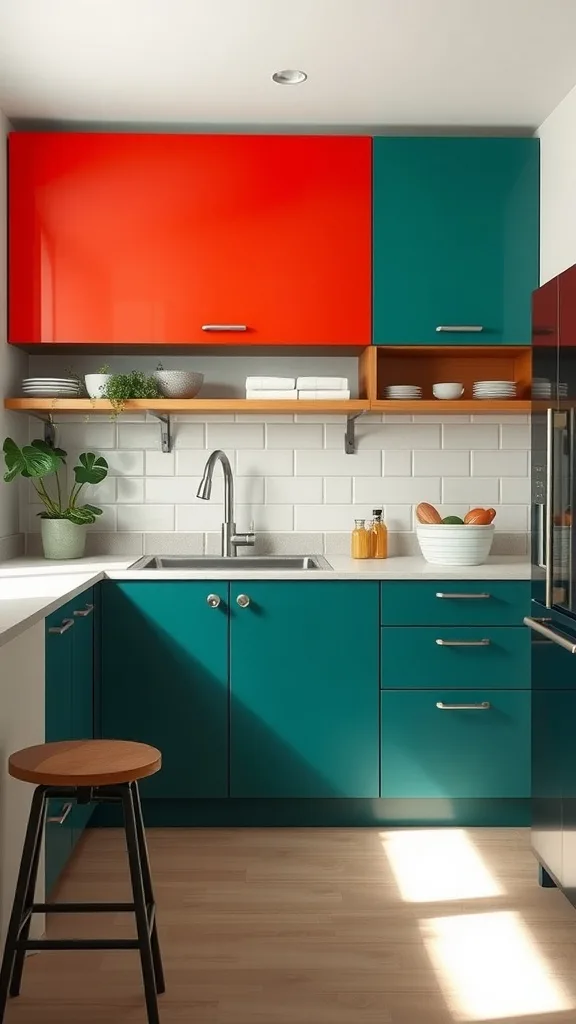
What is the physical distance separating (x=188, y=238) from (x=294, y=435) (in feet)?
2.83

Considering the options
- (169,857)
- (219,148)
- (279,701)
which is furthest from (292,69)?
(169,857)

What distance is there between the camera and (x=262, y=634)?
342 cm

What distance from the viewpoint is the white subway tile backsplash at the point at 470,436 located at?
4.03m

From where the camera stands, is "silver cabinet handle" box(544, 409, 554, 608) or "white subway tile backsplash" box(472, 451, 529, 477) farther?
"white subway tile backsplash" box(472, 451, 529, 477)

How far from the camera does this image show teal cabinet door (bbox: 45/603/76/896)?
2666 mm

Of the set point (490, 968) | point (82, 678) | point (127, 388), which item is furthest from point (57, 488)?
point (490, 968)

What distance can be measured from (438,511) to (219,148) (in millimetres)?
1595

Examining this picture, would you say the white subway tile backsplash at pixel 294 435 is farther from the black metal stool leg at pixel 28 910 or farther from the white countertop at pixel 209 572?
the black metal stool leg at pixel 28 910

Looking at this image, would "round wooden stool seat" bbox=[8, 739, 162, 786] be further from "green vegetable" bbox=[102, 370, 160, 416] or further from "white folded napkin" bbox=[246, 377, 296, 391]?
"white folded napkin" bbox=[246, 377, 296, 391]

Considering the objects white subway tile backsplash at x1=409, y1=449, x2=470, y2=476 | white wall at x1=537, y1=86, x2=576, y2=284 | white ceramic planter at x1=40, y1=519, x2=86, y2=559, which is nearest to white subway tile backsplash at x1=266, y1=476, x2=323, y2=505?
white subway tile backsplash at x1=409, y1=449, x2=470, y2=476

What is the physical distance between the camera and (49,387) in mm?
3686

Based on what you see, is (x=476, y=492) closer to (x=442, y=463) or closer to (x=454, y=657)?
(x=442, y=463)

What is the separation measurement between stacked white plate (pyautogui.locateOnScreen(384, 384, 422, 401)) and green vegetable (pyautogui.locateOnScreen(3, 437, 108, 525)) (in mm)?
A: 1109

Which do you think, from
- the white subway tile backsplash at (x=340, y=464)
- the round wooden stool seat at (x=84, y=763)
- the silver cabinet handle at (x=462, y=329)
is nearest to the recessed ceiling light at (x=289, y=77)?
the silver cabinet handle at (x=462, y=329)
